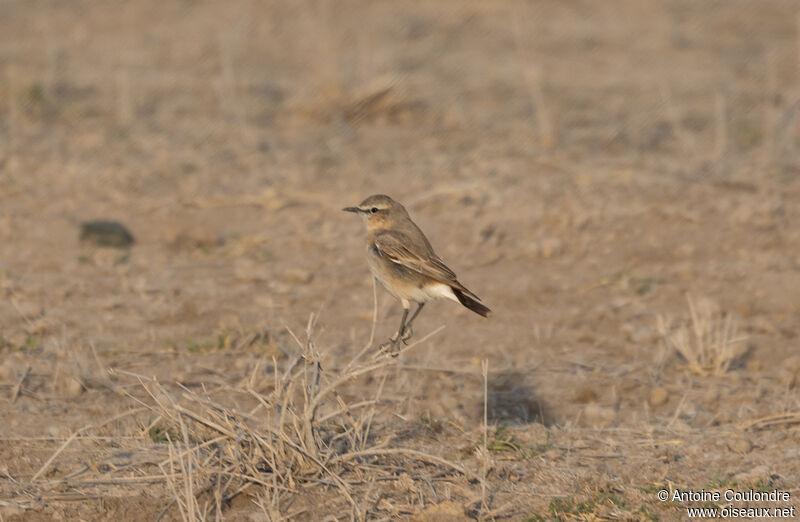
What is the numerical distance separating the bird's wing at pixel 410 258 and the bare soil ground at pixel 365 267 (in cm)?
51

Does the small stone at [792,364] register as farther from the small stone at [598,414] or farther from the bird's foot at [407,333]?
the bird's foot at [407,333]

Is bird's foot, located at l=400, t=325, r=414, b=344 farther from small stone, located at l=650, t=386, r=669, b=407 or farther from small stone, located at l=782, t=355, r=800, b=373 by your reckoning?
small stone, located at l=782, t=355, r=800, b=373

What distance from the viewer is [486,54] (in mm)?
14375

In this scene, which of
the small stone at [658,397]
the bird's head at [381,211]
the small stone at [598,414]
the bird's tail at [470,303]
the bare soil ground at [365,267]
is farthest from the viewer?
the small stone at [658,397]

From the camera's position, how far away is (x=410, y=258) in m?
5.45

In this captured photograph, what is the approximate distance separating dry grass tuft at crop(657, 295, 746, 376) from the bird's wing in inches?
77.3

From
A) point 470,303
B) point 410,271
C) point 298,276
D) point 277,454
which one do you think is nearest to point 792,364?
point 470,303

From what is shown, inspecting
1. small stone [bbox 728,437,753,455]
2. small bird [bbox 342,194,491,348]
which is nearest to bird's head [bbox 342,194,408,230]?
small bird [bbox 342,194,491,348]

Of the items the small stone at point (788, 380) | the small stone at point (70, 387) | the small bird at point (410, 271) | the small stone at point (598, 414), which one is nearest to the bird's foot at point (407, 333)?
the small bird at point (410, 271)

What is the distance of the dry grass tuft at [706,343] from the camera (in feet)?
21.9

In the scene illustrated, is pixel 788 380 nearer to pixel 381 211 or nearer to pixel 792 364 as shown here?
pixel 792 364

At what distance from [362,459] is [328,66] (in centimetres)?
747

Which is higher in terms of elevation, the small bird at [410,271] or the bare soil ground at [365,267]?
the small bird at [410,271]

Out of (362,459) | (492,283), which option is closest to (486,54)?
(492,283)
